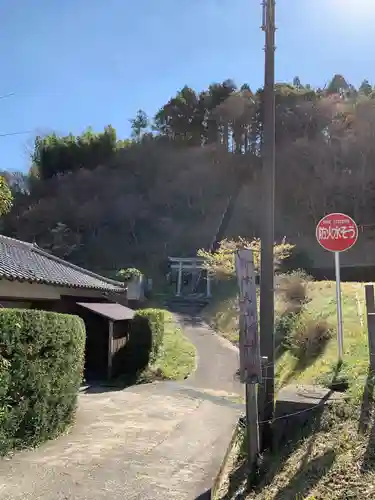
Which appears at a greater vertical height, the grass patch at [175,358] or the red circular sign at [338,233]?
the red circular sign at [338,233]

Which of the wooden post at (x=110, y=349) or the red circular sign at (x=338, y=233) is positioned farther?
the wooden post at (x=110, y=349)

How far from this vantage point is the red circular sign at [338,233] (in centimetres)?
778

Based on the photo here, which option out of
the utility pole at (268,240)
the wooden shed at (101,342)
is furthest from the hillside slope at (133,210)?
the utility pole at (268,240)

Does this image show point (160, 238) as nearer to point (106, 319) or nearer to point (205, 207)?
point (205, 207)

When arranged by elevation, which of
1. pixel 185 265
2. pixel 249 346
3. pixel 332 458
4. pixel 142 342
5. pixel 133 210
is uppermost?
pixel 133 210

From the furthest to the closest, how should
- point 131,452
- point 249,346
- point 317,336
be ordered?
1. point 317,336
2. point 131,452
3. point 249,346

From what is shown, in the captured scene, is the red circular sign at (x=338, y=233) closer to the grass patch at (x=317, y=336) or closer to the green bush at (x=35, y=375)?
the grass patch at (x=317, y=336)

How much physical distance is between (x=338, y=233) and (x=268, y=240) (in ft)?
10.4

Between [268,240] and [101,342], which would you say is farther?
[101,342]

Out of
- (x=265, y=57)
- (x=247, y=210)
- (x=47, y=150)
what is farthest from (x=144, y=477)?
(x=47, y=150)

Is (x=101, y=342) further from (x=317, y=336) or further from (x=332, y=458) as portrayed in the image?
(x=332, y=458)

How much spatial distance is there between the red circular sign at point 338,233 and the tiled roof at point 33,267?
244 inches

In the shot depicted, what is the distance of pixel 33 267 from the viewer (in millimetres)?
11641

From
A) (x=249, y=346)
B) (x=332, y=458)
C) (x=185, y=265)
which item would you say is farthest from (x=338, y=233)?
(x=185, y=265)
